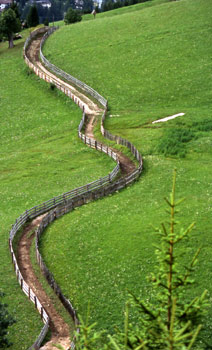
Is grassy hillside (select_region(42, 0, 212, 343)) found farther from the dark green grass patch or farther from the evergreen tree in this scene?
the evergreen tree

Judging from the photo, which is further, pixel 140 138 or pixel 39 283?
pixel 140 138

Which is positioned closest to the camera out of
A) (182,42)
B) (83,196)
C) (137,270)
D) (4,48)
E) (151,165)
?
(137,270)

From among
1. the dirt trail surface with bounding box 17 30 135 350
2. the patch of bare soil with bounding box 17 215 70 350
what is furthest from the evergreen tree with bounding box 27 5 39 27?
the patch of bare soil with bounding box 17 215 70 350

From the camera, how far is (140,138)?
66.0 metres

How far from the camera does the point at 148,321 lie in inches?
698

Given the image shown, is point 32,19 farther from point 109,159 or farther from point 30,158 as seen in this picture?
point 109,159

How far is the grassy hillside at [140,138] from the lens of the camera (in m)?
37.5

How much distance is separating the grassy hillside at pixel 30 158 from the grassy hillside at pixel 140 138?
3.69 metres

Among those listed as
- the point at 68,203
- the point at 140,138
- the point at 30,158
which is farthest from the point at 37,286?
the point at 140,138

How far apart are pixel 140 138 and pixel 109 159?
6.65m

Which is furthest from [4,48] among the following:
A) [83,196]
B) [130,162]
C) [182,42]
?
[83,196]

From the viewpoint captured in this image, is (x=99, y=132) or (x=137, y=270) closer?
(x=137, y=270)

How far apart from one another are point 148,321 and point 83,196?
33.3m

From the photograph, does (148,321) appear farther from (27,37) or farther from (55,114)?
(27,37)
